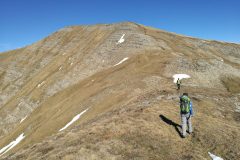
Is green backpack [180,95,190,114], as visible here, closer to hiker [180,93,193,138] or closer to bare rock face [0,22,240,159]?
hiker [180,93,193,138]

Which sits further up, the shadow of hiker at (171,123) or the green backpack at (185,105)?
the green backpack at (185,105)

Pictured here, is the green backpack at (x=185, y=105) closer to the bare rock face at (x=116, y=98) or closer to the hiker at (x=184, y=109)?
the hiker at (x=184, y=109)

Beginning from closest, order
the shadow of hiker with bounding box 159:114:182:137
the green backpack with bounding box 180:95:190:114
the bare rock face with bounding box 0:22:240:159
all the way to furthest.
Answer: the bare rock face with bounding box 0:22:240:159, the green backpack with bounding box 180:95:190:114, the shadow of hiker with bounding box 159:114:182:137

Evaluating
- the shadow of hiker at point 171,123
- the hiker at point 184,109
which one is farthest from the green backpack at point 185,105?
the shadow of hiker at point 171,123

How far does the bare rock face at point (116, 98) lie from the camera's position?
18062 mm

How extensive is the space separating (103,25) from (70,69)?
127ft

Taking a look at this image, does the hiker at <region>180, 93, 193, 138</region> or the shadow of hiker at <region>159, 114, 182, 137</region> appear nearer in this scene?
the hiker at <region>180, 93, 193, 138</region>

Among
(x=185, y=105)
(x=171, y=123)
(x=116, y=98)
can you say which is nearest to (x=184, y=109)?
(x=185, y=105)

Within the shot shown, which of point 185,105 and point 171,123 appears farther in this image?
point 171,123

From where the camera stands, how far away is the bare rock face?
18.1 meters

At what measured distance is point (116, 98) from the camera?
39.0m

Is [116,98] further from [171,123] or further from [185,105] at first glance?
[185,105]


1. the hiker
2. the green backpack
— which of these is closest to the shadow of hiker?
the hiker

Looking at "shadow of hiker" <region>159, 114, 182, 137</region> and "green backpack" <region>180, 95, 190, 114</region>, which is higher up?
"green backpack" <region>180, 95, 190, 114</region>
